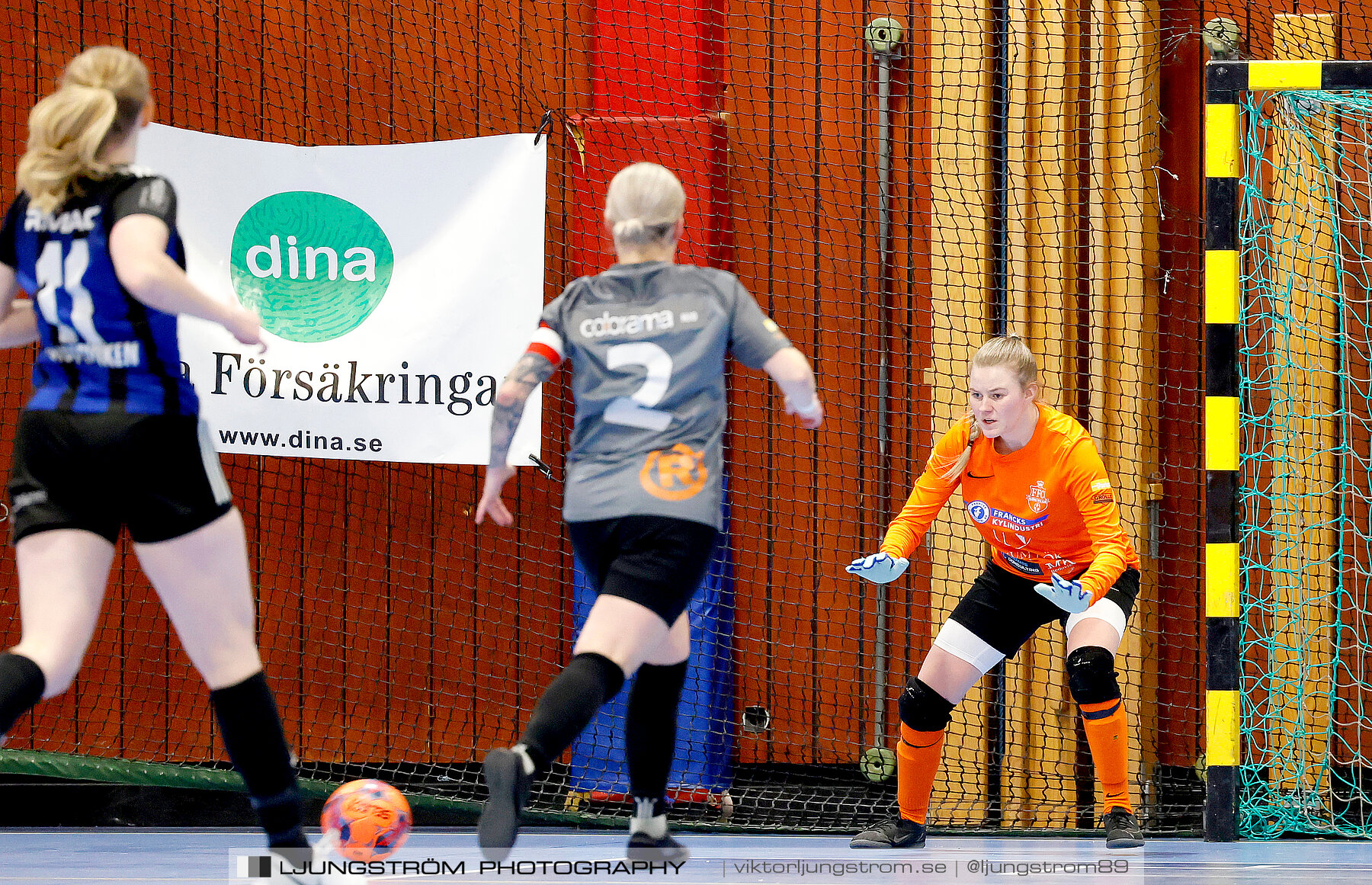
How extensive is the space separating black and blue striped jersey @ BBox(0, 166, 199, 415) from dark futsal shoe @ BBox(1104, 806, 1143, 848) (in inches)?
115

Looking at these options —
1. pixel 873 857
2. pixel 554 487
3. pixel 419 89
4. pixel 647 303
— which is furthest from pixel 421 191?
pixel 873 857

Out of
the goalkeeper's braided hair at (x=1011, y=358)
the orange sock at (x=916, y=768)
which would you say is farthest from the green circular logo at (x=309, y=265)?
the orange sock at (x=916, y=768)

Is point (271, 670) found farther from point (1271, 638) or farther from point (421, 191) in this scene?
point (1271, 638)

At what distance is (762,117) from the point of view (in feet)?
17.0

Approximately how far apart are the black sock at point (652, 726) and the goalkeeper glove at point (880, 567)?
2.83ft

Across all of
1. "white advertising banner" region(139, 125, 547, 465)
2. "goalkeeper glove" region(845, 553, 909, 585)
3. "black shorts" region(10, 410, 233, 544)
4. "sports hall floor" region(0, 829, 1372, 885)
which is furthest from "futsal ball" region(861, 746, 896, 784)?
"black shorts" region(10, 410, 233, 544)

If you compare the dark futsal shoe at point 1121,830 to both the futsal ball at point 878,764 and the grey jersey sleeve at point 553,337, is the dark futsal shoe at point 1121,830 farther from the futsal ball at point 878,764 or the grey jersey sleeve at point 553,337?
the grey jersey sleeve at point 553,337

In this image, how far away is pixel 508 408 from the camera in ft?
8.86

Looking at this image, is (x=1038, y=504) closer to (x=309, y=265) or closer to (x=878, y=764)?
(x=878, y=764)

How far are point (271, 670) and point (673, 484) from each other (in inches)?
125

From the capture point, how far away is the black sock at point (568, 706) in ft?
7.89

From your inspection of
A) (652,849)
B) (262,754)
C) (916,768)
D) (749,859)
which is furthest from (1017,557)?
(262,754)

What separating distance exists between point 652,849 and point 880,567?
3.72 ft

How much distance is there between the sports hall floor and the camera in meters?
3.29
